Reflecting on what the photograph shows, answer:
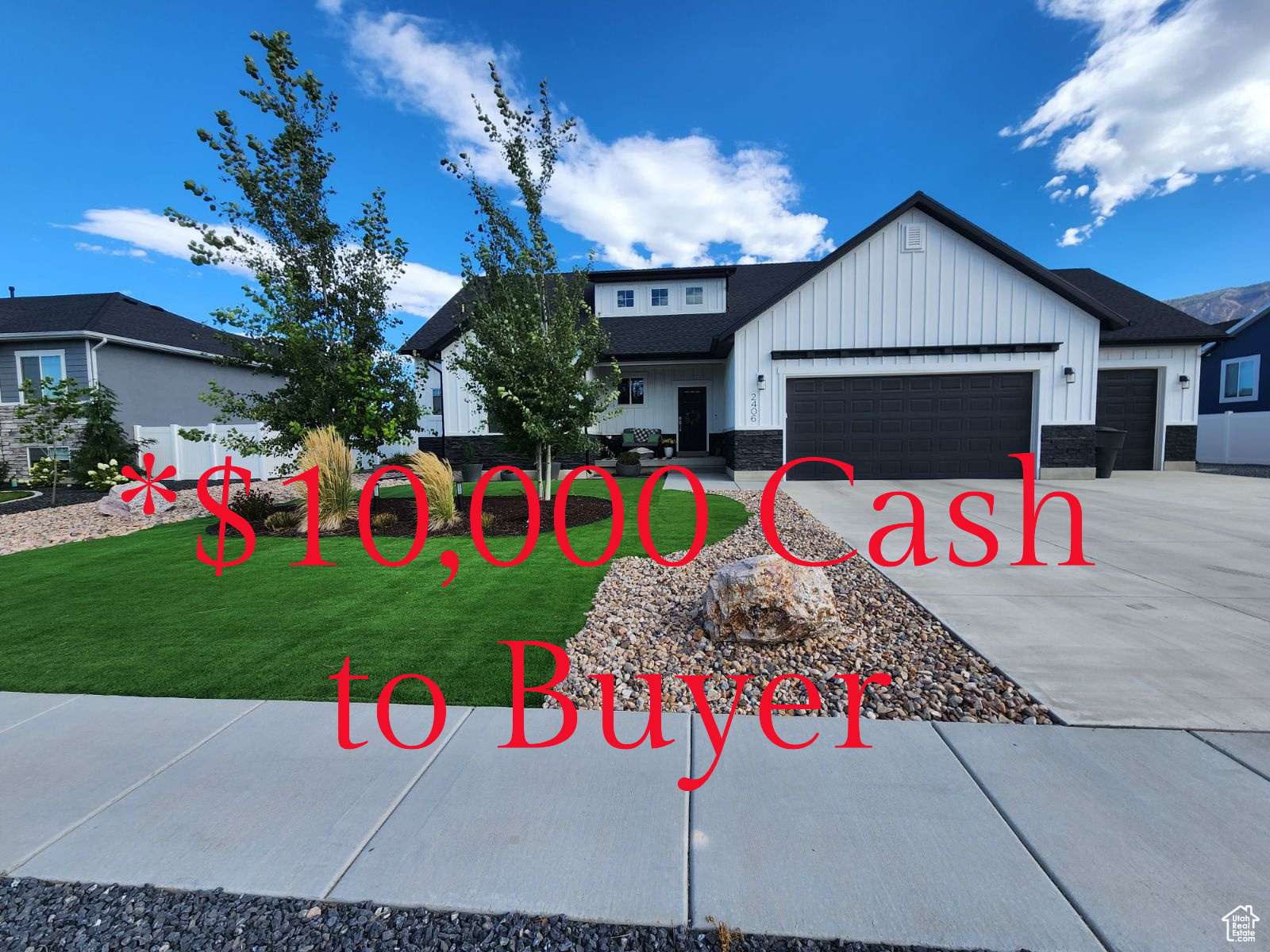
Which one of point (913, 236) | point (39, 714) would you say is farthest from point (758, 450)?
point (39, 714)

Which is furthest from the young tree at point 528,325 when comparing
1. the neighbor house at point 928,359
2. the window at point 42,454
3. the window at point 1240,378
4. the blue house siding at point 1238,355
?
the window at point 1240,378


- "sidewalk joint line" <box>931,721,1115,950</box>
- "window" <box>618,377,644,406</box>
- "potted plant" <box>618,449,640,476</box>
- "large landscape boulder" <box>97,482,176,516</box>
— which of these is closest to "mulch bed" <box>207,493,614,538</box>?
"large landscape boulder" <box>97,482,176,516</box>

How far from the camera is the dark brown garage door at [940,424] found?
12.3m

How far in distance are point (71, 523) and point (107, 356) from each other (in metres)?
9.60

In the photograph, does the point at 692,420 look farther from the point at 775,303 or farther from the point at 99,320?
the point at 99,320

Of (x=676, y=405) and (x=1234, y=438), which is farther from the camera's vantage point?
(x=1234, y=438)

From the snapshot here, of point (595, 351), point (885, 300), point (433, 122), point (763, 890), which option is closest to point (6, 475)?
point (433, 122)

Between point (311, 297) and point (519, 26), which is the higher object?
point (519, 26)

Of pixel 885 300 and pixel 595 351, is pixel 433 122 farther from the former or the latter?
pixel 885 300

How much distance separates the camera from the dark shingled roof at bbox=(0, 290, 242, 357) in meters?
14.9

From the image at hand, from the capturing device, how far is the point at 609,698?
2.78 metres

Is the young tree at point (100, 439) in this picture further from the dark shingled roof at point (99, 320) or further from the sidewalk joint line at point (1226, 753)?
the sidewalk joint line at point (1226, 753)

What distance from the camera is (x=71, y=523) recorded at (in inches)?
337

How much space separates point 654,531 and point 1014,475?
9.97 meters
